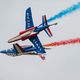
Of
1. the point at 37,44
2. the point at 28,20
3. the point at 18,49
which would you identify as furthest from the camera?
the point at 37,44

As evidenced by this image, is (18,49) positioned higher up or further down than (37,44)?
further down

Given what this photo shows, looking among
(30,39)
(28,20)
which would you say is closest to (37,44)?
(30,39)

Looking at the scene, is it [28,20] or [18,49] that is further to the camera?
[18,49]

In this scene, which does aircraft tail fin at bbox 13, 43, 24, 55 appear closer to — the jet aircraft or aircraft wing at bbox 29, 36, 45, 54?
the jet aircraft

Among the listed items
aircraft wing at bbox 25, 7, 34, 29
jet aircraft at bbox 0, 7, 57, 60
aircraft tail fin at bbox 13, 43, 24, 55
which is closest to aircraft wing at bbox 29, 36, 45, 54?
jet aircraft at bbox 0, 7, 57, 60

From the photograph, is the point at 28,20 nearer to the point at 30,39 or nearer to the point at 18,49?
the point at 30,39

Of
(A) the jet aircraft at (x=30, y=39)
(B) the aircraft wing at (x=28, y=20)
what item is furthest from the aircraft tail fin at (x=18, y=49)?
(B) the aircraft wing at (x=28, y=20)

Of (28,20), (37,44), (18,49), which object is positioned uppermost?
(28,20)

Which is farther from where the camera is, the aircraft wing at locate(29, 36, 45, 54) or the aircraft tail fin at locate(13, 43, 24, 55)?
the aircraft tail fin at locate(13, 43, 24, 55)

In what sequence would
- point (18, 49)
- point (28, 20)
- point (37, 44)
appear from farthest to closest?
point (37, 44) < point (18, 49) < point (28, 20)

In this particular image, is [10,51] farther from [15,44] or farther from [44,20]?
[44,20]

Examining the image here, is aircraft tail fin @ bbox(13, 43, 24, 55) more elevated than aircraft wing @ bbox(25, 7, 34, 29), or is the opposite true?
aircraft wing @ bbox(25, 7, 34, 29)

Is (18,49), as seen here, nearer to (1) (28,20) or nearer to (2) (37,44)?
(2) (37,44)

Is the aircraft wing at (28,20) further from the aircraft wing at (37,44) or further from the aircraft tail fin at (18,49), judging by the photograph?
the aircraft tail fin at (18,49)
